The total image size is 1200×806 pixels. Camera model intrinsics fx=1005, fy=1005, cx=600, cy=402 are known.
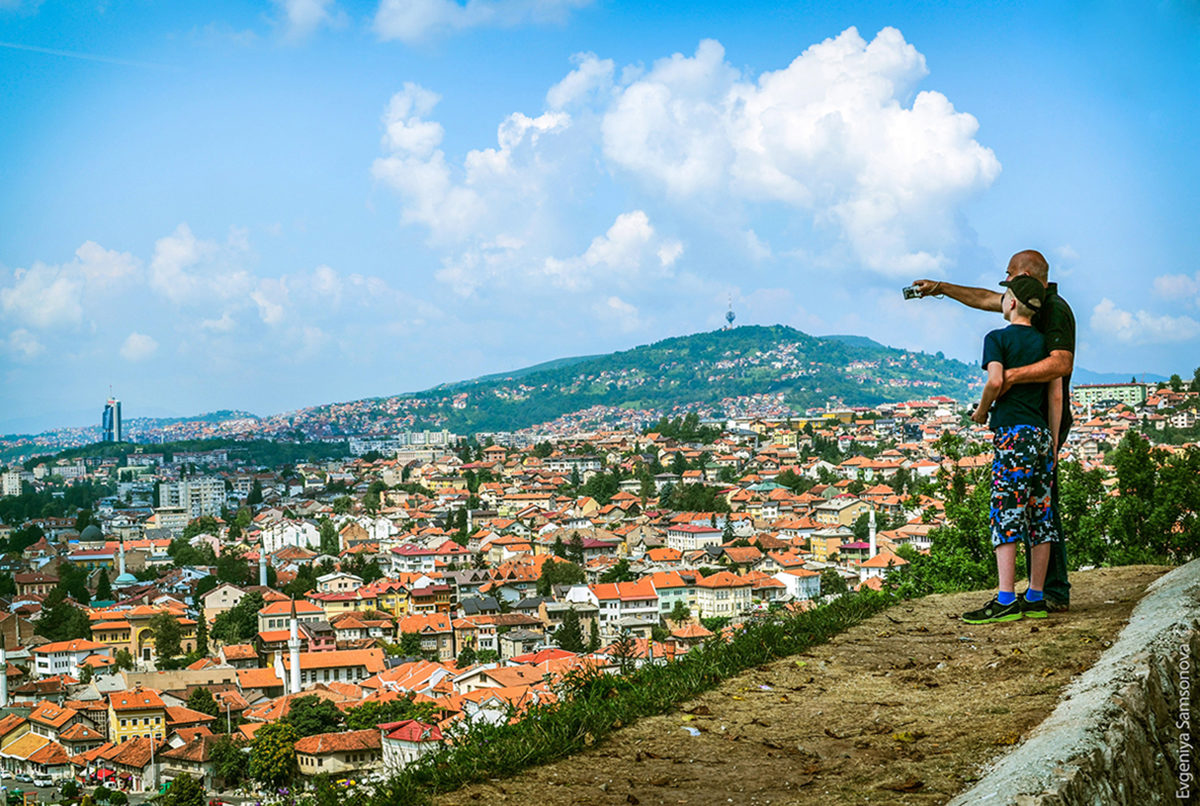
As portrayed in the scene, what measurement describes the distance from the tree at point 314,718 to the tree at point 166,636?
12903mm

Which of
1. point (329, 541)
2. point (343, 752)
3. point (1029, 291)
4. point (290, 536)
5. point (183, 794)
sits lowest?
point (183, 794)

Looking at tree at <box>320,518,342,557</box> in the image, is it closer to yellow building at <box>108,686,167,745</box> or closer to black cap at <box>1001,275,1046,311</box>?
yellow building at <box>108,686,167,745</box>

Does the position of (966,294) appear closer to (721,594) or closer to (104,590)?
(721,594)

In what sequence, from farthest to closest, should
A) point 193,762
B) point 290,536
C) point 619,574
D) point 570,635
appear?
point 290,536 → point 619,574 → point 570,635 → point 193,762

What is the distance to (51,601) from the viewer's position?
1427 inches

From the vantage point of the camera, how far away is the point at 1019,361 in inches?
138

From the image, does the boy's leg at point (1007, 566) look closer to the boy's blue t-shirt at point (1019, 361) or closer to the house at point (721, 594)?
the boy's blue t-shirt at point (1019, 361)

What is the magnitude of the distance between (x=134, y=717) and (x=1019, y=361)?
2172 cm

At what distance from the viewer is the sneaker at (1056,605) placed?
12.0ft

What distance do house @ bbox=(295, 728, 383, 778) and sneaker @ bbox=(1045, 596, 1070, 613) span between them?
35.3 ft

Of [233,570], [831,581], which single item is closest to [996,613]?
[831,581]

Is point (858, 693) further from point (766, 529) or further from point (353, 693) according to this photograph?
point (766, 529)

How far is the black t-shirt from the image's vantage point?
3.49m

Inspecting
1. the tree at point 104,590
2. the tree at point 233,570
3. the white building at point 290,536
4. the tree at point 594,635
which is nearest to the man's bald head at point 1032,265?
the tree at point 594,635
